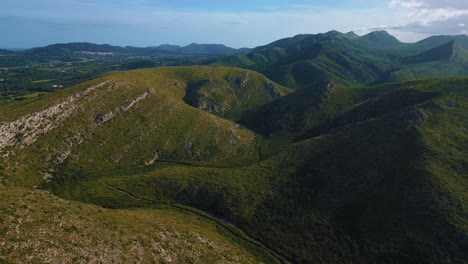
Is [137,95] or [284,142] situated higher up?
[137,95]

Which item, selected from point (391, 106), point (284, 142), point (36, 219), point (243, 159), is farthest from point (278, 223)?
point (391, 106)

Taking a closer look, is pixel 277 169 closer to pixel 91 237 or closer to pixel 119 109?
pixel 91 237

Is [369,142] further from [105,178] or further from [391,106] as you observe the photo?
[105,178]

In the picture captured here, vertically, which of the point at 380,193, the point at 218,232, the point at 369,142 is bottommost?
the point at 218,232

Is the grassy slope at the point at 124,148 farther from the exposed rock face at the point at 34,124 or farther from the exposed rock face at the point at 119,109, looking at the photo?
the exposed rock face at the point at 34,124

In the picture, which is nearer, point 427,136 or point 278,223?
point 278,223

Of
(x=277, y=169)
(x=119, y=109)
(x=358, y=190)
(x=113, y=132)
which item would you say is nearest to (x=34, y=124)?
(x=113, y=132)

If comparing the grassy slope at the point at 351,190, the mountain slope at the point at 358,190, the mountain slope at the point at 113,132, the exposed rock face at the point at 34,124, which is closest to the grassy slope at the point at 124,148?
the mountain slope at the point at 113,132
